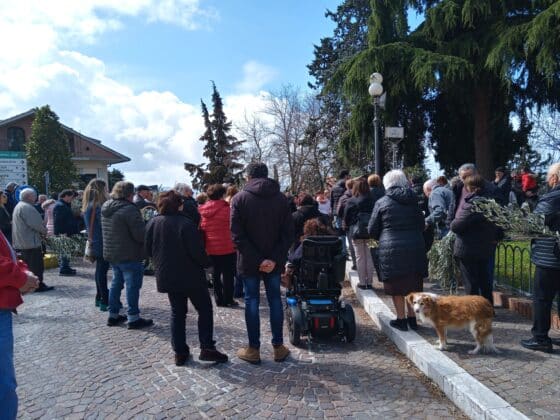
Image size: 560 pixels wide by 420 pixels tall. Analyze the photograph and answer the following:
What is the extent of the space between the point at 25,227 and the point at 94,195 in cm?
214

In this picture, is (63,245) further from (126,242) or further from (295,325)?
(295,325)

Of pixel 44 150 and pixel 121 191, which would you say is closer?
pixel 121 191

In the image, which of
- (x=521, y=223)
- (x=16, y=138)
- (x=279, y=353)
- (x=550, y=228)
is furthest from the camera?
(x=16, y=138)

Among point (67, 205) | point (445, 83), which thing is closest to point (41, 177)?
point (67, 205)

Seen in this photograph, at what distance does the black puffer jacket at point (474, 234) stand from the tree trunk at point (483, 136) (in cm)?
1081

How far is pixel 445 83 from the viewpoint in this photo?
1301cm

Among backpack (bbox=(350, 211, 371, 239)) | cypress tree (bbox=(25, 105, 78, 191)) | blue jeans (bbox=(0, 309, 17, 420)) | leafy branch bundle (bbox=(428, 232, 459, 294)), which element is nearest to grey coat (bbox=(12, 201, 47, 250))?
blue jeans (bbox=(0, 309, 17, 420))

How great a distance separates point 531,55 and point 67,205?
1344 cm

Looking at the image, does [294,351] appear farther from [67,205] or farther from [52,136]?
A: [52,136]

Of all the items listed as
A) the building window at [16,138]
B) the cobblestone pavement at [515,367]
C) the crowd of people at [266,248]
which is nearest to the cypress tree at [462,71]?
the crowd of people at [266,248]

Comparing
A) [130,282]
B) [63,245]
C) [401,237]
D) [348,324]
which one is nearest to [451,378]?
[348,324]

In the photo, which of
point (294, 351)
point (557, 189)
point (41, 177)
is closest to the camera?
point (557, 189)

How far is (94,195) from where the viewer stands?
6414 millimetres

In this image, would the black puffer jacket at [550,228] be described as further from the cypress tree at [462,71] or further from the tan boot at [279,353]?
the cypress tree at [462,71]
